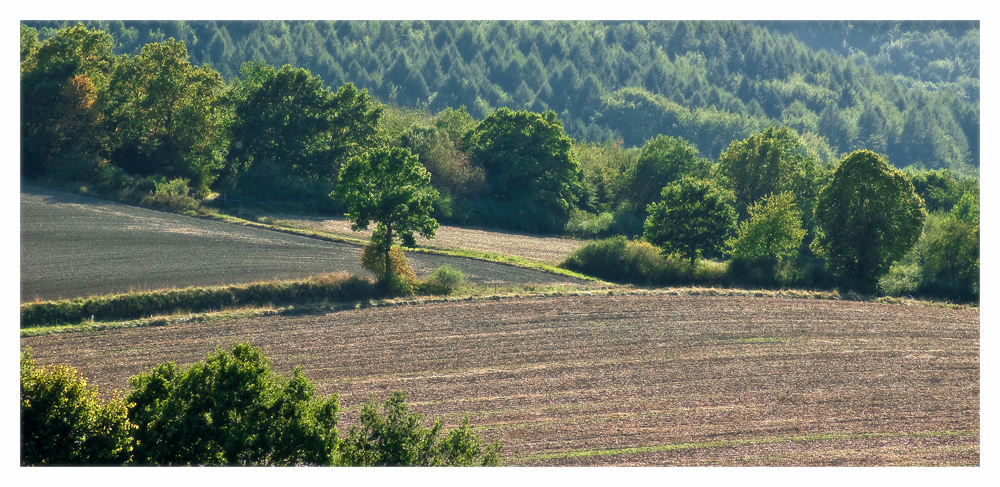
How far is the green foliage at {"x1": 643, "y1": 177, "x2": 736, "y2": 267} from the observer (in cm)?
5959

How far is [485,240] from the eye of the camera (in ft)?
229

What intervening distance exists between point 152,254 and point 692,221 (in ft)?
120

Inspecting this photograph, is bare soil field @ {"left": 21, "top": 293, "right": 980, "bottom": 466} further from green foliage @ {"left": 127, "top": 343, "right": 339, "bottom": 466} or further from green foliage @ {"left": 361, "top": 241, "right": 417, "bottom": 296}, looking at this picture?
green foliage @ {"left": 127, "top": 343, "right": 339, "bottom": 466}

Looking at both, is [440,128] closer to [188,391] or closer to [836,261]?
[836,261]

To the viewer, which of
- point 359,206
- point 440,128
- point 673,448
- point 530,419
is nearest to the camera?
point 673,448

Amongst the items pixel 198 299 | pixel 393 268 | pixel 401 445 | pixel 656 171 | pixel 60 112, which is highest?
pixel 60 112

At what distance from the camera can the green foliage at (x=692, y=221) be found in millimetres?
59594

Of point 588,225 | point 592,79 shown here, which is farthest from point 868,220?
point 592,79

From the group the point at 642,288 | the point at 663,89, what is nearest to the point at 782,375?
the point at 642,288

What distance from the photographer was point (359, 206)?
47438 mm

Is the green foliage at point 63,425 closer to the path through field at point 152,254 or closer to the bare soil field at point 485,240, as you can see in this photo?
the path through field at point 152,254

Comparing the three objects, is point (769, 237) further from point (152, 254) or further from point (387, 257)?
point (152, 254)

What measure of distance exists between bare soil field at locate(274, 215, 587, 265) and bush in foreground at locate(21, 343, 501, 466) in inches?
1609

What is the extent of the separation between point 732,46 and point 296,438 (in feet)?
637
